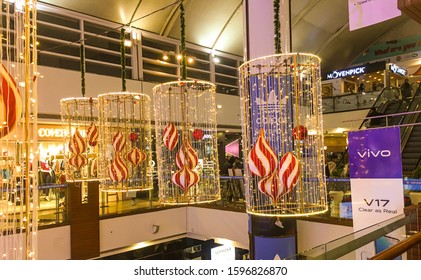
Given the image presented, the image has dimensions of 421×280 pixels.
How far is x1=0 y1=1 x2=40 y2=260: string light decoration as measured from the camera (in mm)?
2012

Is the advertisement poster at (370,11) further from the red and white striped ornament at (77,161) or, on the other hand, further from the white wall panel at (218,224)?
the white wall panel at (218,224)

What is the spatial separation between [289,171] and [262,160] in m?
0.21

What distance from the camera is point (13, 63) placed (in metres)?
2.07

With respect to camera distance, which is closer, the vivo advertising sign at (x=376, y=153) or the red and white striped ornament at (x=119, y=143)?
the vivo advertising sign at (x=376, y=153)

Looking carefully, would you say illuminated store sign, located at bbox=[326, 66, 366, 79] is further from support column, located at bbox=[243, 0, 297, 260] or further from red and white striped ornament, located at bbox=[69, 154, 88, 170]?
red and white striped ornament, located at bbox=[69, 154, 88, 170]

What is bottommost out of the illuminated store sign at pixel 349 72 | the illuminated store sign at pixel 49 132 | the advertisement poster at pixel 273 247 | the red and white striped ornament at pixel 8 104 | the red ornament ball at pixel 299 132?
the advertisement poster at pixel 273 247


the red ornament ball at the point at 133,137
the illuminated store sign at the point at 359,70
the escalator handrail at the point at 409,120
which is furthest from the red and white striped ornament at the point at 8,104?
the illuminated store sign at the point at 359,70

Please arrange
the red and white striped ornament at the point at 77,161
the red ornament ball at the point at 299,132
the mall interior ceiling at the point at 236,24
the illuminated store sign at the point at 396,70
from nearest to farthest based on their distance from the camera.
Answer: the red ornament ball at the point at 299,132, the red and white striped ornament at the point at 77,161, the mall interior ceiling at the point at 236,24, the illuminated store sign at the point at 396,70

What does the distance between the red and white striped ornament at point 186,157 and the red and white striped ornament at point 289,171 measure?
114 centimetres

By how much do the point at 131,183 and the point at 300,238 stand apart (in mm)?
3423

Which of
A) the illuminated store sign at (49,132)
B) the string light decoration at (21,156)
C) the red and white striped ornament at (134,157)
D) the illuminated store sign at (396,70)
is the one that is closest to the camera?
the string light decoration at (21,156)

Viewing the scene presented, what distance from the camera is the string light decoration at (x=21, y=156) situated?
2012 millimetres

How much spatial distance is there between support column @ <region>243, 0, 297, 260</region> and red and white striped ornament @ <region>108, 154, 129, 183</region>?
2.02 metres
